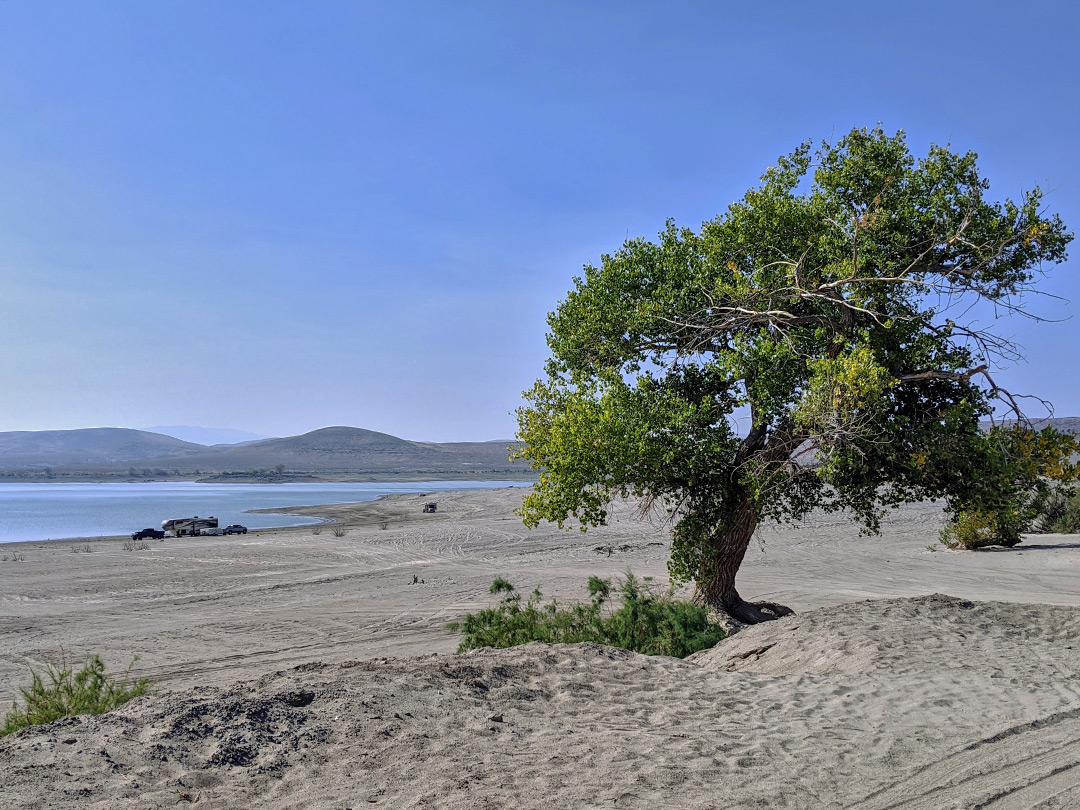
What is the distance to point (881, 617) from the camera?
10.8 metres

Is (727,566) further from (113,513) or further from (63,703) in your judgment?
(113,513)

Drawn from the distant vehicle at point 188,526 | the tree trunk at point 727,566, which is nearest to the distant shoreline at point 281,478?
the distant vehicle at point 188,526

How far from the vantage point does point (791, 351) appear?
10.8 metres

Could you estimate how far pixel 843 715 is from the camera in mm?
7070

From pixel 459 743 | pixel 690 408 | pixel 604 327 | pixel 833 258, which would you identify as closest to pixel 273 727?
pixel 459 743

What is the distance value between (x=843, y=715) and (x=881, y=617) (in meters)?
4.26

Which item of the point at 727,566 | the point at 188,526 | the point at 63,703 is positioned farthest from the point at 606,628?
the point at 188,526

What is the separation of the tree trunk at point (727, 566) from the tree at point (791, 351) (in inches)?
2.2

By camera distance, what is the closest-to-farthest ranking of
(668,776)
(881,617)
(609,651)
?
(668,776) < (609,651) < (881,617)

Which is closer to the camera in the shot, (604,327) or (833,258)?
(833,258)

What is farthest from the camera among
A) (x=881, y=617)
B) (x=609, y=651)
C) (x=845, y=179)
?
(x=845, y=179)

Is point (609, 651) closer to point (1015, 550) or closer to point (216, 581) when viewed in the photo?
point (216, 581)

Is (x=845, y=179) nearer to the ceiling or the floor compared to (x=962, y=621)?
nearer to the ceiling

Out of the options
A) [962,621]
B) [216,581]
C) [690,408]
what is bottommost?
[216,581]
